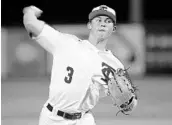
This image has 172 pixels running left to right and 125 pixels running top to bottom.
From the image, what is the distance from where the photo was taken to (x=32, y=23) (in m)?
4.00

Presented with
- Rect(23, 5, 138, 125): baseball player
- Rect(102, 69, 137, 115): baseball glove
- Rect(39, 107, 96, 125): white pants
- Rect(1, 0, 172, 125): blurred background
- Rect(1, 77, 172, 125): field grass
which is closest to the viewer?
Rect(102, 69, 137, 115): baseball glove

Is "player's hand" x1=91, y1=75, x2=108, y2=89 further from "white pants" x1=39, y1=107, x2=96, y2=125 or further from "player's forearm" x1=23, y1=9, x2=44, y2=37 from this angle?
"player's forearm" x1=23, y1=9, x2=44, y2=37

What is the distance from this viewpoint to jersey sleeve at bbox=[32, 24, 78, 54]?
162 inches

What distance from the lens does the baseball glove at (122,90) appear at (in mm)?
3984

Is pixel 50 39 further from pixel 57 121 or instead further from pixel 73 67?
pixel 57 121

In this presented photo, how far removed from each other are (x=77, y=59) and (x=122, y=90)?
48 cm

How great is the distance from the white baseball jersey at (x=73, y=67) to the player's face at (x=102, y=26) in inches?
6.5

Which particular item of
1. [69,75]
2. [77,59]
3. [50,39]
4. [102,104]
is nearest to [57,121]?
[69,75]

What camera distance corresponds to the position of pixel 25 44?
15.3 m

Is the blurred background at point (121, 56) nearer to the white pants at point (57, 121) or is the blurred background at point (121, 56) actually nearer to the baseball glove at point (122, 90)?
the white pants at point (57, 121)

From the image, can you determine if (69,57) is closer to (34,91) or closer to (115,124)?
(115,124)

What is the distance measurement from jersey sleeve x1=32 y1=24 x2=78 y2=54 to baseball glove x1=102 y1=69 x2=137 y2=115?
1.74 feet

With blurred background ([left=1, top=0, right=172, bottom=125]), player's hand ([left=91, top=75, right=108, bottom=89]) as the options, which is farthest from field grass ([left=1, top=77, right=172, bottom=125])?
player's hand ([left=91, top=75, right=108, bottom=89])

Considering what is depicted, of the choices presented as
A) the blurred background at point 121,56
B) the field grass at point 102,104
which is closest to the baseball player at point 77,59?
the field grass at point 102,104
